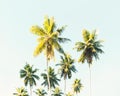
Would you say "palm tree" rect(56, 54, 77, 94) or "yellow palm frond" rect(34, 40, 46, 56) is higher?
"palm tree" rect(56, 54, 77, 94)

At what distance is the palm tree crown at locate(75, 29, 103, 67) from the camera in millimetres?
79375

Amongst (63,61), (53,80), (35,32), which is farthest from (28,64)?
(35,32)

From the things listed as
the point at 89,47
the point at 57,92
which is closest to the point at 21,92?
the point at 57,92

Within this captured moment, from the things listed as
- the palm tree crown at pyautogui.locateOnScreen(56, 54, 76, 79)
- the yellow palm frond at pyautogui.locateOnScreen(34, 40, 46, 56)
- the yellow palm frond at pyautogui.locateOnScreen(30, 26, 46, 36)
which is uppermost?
the palm tree crown at pyautogui.locateOnScreen(56, 54, 76, 79)

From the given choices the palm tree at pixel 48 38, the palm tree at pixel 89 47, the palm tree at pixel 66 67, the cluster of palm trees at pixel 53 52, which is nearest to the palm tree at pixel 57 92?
the cluster of palm trees at pixel 53 52

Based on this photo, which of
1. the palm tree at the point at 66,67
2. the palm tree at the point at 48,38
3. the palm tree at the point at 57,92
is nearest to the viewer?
the palm tree at the point at 48,38

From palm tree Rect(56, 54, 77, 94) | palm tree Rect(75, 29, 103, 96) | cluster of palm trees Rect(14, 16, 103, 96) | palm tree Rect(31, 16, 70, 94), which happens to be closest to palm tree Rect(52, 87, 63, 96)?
cluster of palm trees Rect(14, 16, 103, 96)

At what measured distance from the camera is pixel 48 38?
67.6m

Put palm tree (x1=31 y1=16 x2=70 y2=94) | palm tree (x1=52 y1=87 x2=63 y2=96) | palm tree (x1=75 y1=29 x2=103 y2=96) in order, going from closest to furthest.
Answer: palm tree (x1=31 y1=16 x2=70 y2=94)
palm tree (x1=75 y1=29 x2=103 y2=96)
palm tree (x1=52 y1=87 x2=63 y2=96)

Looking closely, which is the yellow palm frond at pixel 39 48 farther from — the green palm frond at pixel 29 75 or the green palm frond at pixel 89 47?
Answer: the green palm frond at pixel 29 75

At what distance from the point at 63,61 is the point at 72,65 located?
97.6 inches

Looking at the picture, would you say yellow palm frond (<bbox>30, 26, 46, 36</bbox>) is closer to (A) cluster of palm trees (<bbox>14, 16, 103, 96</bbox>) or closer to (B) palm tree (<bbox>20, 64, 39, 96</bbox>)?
(A) cluster of palm trees (<bbox>14, 16, 103, 96</bbox>)

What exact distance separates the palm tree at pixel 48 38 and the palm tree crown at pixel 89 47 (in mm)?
12734

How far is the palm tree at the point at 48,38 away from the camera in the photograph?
219 feet
